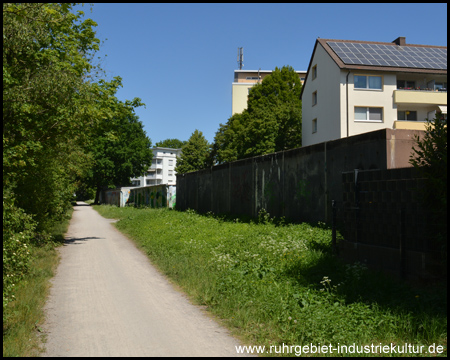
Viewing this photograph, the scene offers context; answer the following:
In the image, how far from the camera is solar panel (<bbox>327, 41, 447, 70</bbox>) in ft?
101

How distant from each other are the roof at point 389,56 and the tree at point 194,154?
127ft

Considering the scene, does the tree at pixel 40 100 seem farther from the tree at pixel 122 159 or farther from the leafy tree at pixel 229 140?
the tree at pixel 122 159

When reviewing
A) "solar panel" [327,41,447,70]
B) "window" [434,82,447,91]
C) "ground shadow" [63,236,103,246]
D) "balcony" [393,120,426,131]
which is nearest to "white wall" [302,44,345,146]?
"solar panel" [327,41,447,70]

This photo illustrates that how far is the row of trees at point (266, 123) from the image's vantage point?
41.0 metres

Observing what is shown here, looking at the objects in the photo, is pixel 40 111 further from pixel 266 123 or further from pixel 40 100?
pixel 266 123

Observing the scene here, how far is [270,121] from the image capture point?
134ft

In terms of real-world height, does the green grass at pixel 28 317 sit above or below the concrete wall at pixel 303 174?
below

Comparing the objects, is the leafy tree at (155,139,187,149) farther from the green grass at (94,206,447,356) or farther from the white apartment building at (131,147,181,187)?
the green grass at (94,206,447,356)

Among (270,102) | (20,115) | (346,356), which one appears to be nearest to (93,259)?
(20,115)

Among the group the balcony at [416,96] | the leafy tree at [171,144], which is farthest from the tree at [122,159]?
the leafy tree at [171,144]

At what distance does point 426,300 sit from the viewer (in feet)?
18.7

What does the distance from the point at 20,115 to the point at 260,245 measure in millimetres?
5917

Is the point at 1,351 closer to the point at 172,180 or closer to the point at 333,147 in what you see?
the point at 333,147

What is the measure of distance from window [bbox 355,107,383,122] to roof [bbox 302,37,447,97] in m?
2.80
